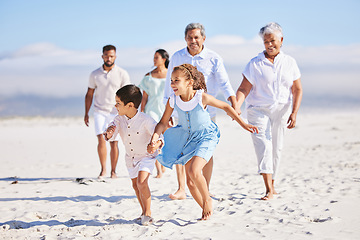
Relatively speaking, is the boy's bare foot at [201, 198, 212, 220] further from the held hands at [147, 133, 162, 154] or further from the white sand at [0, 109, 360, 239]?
the held hands at [147, 133, 162, 154]

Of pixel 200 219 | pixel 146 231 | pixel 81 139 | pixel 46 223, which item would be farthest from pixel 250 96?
pixel 81 139

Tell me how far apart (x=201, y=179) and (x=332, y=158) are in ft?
20.6

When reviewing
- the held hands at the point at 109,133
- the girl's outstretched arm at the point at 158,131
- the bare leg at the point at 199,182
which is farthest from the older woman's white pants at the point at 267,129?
the held hands at the point at 109,133

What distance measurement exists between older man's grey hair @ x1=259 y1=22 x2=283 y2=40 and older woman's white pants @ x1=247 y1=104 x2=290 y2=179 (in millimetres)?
935

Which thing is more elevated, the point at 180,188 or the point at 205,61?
the point at 205,61

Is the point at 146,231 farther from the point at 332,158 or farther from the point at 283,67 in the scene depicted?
the point at 332,158

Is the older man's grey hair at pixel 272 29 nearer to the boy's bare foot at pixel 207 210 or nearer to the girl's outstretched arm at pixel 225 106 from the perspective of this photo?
the girl's outstretched arm at pixel 225 106

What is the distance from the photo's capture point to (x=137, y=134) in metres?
4.23

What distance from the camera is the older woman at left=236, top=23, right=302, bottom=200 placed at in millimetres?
5270

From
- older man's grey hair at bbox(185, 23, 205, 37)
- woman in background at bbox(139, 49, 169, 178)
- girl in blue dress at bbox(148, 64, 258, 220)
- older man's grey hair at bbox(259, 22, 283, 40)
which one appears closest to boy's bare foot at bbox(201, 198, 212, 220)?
girl in blue dress at bbox(148, 64, 258, 220)

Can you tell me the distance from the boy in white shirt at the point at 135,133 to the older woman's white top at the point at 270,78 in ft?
5.74

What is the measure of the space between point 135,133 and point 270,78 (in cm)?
206

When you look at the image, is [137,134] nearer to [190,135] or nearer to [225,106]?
[190,135]

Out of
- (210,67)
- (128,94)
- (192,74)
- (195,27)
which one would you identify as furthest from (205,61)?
(128,94)
